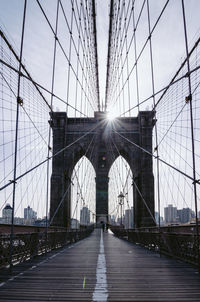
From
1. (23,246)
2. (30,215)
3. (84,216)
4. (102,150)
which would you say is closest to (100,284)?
(23,246)

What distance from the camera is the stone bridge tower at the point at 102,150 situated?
29.2m

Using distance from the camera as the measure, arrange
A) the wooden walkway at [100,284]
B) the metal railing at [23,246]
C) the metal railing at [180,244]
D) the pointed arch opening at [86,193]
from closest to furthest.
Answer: the wooden walkway at [100,284], the metal railing at [23,246], the metal railing at [180,244], the pointed arch opening at [86,193]

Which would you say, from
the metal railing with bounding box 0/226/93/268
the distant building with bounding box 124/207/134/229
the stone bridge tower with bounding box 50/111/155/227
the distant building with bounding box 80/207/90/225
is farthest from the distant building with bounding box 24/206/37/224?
the distant building with bounding box 80/207/90/225

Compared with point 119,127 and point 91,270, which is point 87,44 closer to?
point 119,127

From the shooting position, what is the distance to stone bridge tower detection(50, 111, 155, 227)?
1149 inches

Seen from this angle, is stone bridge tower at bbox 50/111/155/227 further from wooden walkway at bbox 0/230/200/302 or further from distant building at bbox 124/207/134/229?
wooden walkway at bbox 0/230/200/302

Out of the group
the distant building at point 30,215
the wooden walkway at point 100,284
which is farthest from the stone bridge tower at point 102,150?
the wooden walkway at point 100,284

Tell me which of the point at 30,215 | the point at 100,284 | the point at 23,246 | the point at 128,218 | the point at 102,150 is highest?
the point at 102,150

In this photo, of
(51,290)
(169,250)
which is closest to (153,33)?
(169,250)

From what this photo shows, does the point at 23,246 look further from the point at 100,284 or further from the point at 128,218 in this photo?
the point at 128,218

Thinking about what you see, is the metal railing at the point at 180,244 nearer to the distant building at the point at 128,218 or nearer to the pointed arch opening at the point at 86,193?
the distant building at the point at 128,218

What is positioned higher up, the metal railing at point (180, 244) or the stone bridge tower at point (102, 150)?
the stone bridge tower at point (102, 150)

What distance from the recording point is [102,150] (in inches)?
1372

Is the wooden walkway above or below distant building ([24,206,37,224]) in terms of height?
below
